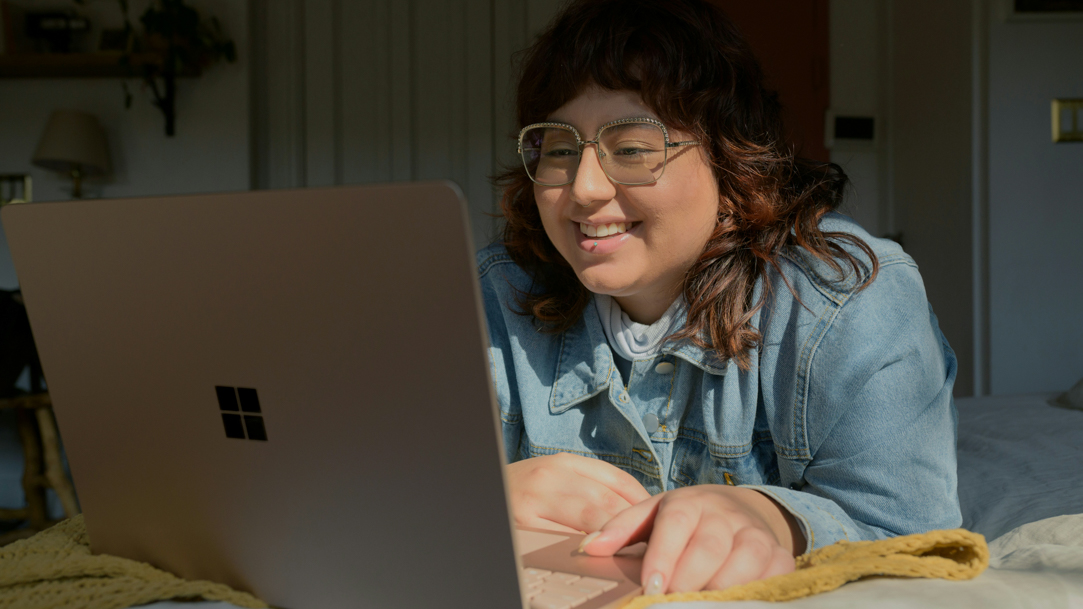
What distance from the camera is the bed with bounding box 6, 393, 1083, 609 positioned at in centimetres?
57

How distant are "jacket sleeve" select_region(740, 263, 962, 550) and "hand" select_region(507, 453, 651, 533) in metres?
0.16

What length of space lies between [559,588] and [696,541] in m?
0.12

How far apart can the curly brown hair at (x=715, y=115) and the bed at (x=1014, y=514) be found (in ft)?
1.25

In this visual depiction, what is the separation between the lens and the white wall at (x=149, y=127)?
3.57m

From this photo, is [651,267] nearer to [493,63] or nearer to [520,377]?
[520,377]

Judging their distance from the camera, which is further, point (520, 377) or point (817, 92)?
point (817, 92)

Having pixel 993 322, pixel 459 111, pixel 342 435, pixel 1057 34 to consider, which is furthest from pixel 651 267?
pixel 459 111

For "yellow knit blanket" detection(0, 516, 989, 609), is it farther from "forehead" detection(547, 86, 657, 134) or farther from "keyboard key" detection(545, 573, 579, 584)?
"forehead" detection(547, 86, 657, 134)

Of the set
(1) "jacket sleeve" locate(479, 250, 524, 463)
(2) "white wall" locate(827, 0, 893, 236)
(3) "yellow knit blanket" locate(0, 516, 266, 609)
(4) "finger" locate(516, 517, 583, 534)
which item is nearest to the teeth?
(1) "jacket sleeve" locate(479, 250, 524, 463)

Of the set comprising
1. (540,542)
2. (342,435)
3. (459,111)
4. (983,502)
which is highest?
(459,111)

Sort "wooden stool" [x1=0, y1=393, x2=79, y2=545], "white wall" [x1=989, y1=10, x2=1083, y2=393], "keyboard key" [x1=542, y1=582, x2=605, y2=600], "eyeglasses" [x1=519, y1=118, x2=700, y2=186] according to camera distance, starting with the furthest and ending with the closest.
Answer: "white wall" [x1=989, y1=10, x2=1083, y2=393] < "wooden stool" [x1=0, y1=393, x2=79, y2=545] < "eyeglasses" [x1=519, y1=118, x2=700, y2=186] < "keyboard key" [x1=542, y1=582, x2=605, y2=600]

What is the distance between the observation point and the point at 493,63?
146 inches

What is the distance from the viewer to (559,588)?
550 mm

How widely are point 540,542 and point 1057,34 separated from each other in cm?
299
